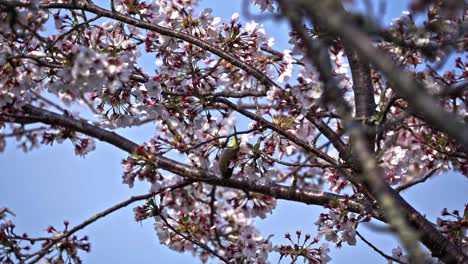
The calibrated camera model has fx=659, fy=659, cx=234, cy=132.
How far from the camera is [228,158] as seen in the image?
5.10 m

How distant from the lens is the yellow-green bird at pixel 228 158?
509 cm

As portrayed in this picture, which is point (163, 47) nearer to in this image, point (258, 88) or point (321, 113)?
point (258, 88)

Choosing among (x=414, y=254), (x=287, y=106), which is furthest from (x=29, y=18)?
(x=414, y=254)

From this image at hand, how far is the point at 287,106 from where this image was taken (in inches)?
191

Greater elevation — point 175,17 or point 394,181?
point 175,17

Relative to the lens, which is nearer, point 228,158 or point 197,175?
point 228,158

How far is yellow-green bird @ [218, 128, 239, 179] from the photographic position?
5094 mm

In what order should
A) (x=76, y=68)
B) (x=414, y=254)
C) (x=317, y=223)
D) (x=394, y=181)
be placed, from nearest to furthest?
1. (x=414, y=254)
2. (x=76, y=68)
3. (x=317, y=223)
4. (x=394, y=181)

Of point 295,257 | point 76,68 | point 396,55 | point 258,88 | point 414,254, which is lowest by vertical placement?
point 414,254

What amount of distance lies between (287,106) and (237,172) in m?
0.79

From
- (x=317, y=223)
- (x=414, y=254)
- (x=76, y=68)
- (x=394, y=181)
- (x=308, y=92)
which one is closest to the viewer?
(x=414, y=254)

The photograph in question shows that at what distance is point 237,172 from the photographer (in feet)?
17.4

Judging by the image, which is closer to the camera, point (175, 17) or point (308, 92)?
point (308, 92)

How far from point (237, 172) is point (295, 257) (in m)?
0.84
